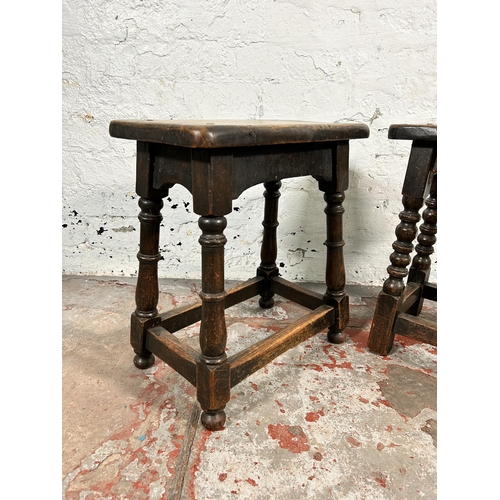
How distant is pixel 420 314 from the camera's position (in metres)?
2.11

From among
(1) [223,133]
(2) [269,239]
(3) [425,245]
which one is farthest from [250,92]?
(1) [223,133]

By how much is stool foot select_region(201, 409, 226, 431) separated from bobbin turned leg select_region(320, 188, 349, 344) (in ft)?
2.28

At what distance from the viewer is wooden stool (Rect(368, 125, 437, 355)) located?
1.59m

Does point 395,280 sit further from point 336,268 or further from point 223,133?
point 223,133

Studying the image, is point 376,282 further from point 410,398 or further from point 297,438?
point 297,438

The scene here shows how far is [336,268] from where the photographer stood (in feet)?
5.88

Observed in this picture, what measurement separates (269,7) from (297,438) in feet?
6.63

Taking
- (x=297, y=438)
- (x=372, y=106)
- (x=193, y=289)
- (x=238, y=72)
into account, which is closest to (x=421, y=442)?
(x=297, y=438)

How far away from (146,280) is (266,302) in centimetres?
78

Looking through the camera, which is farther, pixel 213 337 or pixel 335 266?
pixel 335 266

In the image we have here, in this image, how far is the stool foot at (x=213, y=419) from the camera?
4.35ft

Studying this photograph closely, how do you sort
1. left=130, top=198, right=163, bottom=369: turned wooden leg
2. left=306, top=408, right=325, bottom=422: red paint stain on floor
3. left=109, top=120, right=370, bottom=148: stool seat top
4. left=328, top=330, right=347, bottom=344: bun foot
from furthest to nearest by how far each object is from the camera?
1. left=328, top=330, right=347, bottom=344: bun foot
2. left=130, top=198, right=163, bottom=369: turned wooden leg
3. left=306, top=408, right=325, bottom=422: red paint stain on floor
4. left=109, top=120, right=370, bottom=148: stool seat top

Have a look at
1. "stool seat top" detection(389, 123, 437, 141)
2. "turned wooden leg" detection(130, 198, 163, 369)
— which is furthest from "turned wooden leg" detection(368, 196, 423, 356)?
"turned wooden leg" detection(130, 198, 163, 369)

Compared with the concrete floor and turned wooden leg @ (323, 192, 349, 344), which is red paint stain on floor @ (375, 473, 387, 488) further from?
turned wooden leg @ (323, 192, 349, 344)
